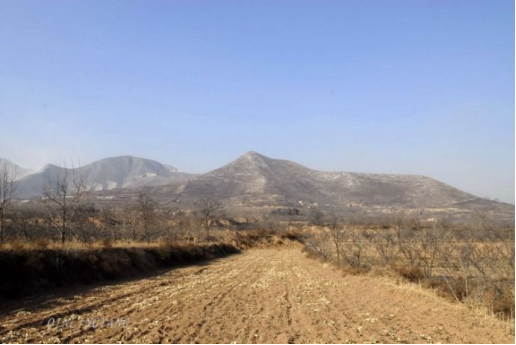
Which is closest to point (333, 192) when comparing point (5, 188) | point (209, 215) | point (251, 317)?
point (209, 215)

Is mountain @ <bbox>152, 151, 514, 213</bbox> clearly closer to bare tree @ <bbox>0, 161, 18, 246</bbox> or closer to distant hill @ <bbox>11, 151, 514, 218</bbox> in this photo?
distant hill @ <bbox>11, 151, 514, 218</bbox>

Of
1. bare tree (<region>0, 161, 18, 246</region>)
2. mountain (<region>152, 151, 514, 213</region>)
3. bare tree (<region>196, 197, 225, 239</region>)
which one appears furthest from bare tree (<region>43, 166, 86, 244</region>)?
mountain (<region>152, 151, 514, 213</region>)

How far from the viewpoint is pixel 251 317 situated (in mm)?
13281

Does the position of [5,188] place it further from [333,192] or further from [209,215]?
[333,192]

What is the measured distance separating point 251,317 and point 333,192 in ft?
591

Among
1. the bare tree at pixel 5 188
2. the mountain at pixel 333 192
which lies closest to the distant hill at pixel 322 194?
the mountain at pixel 333 192

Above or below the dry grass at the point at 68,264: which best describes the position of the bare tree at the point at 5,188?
above

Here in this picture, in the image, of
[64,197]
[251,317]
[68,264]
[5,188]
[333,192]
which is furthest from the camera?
[333,192]

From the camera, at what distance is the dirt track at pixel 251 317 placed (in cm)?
1071

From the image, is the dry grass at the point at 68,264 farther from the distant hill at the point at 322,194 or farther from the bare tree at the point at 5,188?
the distant hill at the point at 322,194

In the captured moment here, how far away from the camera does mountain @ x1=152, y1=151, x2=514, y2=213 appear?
16059 cm

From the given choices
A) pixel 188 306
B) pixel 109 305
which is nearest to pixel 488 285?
pixel 188 306

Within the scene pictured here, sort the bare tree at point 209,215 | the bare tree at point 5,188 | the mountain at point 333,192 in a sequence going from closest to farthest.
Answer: the bare tree at point 5,188
the bare tree at point 209,215
the mountain at point 333,192

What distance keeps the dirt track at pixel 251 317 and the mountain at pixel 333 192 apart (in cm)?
13556
